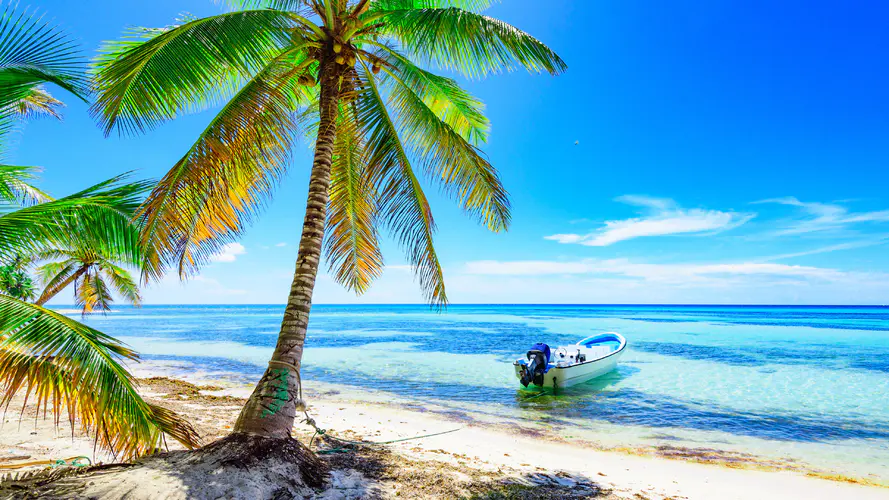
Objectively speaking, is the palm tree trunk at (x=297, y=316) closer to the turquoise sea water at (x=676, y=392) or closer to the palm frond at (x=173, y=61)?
the palm frond at (x=173, y=61)

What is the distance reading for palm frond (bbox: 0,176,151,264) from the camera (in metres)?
3.64

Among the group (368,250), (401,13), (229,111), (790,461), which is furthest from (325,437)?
(790,461)

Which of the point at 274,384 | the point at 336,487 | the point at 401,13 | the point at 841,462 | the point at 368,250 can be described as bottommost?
the point at 841,462

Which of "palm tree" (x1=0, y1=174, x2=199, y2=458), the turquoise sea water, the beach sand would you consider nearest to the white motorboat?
the turquoise sea water

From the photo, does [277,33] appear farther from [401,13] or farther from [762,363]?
[762,363]

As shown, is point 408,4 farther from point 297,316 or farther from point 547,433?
point 547,433

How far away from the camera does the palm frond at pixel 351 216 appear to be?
22.6 feet

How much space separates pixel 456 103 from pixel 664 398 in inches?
402

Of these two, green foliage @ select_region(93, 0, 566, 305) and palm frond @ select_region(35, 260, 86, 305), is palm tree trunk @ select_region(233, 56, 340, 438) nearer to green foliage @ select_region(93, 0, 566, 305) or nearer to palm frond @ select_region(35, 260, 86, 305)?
green foliage @ select_region(93, 0, 566, 305)

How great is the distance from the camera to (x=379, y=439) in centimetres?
735

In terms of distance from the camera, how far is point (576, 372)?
12617mm

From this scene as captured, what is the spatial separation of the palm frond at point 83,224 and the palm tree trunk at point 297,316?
166 centimetres

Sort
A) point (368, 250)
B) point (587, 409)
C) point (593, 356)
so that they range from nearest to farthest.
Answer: point (368, 250) < point (587, 409) < point (593, 356)

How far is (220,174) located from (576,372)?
11.1 m
